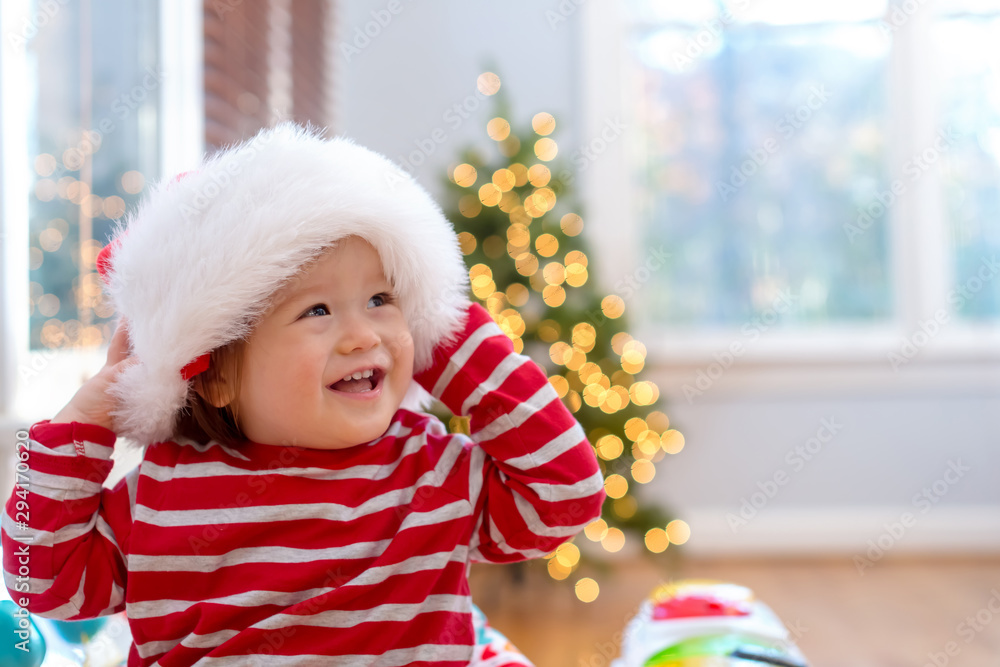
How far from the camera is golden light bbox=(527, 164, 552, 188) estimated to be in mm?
2586

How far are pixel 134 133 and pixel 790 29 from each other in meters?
2.64

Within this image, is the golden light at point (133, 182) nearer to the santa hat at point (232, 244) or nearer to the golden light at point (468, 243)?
the golden light at point (468, 243)

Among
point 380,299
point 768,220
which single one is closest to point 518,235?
point 768,220

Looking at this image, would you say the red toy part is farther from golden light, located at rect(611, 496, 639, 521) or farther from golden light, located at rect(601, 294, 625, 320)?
golden light, located at rect(601, 294, 625, 320)

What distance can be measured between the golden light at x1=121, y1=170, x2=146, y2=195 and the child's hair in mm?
1334

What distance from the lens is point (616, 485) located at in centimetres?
252

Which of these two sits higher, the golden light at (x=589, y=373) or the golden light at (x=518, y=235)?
the golden light at (x=518, y=235)

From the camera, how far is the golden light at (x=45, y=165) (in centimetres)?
166

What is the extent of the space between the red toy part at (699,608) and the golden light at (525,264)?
4.47 feet

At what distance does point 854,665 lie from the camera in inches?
84.6

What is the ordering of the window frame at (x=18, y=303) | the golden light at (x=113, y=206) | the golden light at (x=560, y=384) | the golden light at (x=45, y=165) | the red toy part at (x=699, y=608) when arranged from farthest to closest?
the golden light at (x=560, y=384)
the golden light at (x=113, y=206)
the golden light at (x=45, y=165)
the window frame at (x=18, y=303)
the red toy part at (x=699, y=608)

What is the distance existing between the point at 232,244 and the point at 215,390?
0.58 ft

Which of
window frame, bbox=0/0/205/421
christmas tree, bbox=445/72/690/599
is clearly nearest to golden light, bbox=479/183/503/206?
christmas tree, bbox=445/72/690/599

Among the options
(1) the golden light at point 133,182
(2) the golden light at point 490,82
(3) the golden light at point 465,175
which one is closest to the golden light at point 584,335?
(3) the golden light at point 465,175
